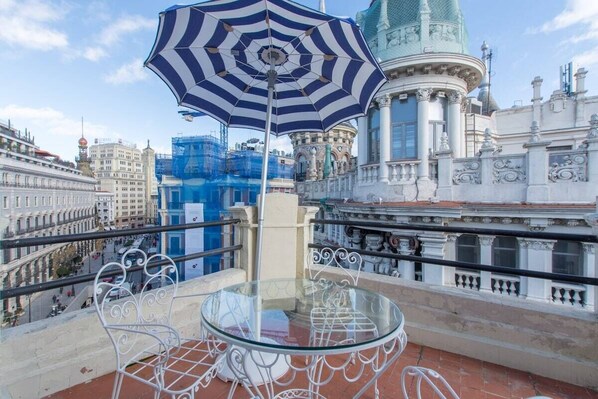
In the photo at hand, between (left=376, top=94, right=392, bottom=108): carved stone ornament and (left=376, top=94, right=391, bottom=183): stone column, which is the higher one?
(left=376, top=94, right=392, bottom=108): carved stone ornament

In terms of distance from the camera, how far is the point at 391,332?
1.46m

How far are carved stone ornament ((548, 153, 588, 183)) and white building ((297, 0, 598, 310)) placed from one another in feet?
0.06

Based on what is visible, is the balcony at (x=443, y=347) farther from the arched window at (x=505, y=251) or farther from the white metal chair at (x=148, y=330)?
the arched window at (x=505, y=251)

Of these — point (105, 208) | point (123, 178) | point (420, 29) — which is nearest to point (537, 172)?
point (420, 29)

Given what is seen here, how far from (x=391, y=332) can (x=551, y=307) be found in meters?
1.66

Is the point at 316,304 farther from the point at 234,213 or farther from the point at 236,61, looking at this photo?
the point at 236,61

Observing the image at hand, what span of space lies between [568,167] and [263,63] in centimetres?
757

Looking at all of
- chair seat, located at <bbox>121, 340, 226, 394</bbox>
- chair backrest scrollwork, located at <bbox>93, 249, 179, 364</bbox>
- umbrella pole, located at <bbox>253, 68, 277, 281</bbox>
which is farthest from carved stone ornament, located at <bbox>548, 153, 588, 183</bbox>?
chair backrest scrollwork, located at <bbox>93, 249, 179, 364</bbox>

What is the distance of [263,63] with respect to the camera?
2.61 meters

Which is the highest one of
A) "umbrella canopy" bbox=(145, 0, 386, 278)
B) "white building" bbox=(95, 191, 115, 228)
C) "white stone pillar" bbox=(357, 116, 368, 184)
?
"white stone pillar" bbox=(357, 116, 368, 184)

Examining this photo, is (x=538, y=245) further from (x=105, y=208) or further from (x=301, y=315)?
(x=105, y=208)

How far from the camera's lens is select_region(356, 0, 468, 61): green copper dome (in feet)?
29.0

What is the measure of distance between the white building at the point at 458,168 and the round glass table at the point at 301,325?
373 cm

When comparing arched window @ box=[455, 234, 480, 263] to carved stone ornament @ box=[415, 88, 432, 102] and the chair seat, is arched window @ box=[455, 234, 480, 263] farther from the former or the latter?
the chair seat
